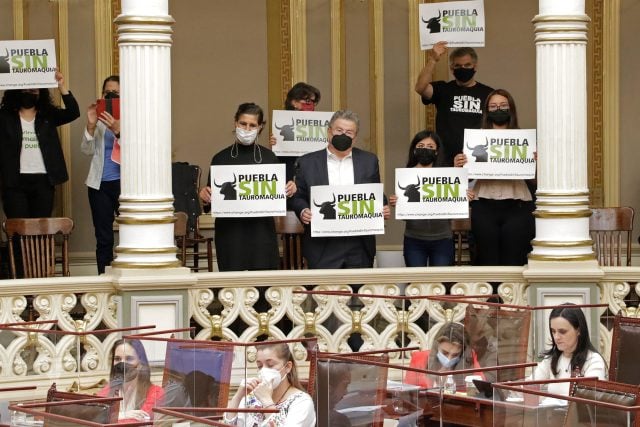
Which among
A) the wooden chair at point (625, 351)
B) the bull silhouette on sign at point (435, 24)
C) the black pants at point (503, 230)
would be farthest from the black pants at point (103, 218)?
the wooden chair at point (625, 351)

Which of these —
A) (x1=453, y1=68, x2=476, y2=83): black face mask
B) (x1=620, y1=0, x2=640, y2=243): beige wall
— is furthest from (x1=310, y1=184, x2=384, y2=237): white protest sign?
(x1=620, y1=0, x2=640, y2=243): beige wall

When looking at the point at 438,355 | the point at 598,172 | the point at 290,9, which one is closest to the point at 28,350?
the point at 438,355

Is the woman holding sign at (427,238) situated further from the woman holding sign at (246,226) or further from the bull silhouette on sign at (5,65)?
the bull silhouette on sign at (5,65)

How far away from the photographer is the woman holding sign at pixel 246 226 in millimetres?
12891

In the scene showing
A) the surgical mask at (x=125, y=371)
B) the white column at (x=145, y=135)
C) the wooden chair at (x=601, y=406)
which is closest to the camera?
the wooden chair at (x=601, y=406)

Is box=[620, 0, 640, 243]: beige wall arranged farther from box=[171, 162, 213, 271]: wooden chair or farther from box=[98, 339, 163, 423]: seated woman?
box=[98, 339, 163, 423]: seated woman

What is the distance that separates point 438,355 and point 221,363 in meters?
1.57

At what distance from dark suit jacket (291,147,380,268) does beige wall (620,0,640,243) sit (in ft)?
13.3

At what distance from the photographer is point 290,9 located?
52.4ft

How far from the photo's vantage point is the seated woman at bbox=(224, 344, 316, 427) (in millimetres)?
9078

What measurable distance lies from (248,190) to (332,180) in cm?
64

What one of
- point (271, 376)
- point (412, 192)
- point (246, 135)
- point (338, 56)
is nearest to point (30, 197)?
point (246, 135)

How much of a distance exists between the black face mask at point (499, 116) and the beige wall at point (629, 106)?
10.6 ft

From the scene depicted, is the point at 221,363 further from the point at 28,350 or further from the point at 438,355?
the point at 28,350
